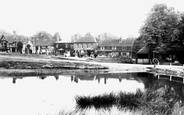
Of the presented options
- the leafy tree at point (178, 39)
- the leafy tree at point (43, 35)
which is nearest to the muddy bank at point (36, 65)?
the leafy tree at point (178, 39)

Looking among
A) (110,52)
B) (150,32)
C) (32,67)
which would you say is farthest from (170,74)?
(110,52)

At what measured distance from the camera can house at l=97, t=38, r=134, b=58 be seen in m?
72.9

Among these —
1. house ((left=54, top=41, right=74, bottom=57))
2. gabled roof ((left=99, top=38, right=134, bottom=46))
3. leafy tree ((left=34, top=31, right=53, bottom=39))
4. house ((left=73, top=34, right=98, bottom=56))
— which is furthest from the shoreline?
leafy tree ((left=34, top=31, right=53, bottom=39))

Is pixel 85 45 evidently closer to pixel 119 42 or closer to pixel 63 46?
pixel 63 46

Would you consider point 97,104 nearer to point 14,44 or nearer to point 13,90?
point 13,90

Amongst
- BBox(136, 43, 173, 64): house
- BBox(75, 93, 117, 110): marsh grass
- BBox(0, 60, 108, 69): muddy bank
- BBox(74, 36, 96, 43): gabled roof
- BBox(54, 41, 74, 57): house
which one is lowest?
BBox(75, 93, 117, 110): marsh grass

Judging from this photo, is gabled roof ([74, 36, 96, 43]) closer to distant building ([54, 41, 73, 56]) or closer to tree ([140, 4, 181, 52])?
distant building ([54, 41, 73, 56])

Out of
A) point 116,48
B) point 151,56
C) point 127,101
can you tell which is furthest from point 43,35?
point 127,101

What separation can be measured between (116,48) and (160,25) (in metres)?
28.3

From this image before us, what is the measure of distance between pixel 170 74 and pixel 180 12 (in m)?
19.6

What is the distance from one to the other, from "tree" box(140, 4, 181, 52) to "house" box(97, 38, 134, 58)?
73.2ft

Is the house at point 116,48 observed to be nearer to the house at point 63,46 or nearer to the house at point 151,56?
the house at point 63,46

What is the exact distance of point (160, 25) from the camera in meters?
47.0

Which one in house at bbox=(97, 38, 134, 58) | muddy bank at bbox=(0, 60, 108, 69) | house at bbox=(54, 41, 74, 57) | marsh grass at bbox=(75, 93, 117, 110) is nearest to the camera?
marsh grass at bbox=(75, 93, 117, 110)
